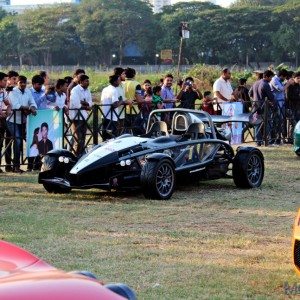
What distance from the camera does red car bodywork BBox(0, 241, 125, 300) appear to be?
2.70 metres

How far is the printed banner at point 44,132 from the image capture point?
1444 centimetres

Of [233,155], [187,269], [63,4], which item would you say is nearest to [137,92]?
[233,155]

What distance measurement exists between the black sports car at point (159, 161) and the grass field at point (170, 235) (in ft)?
0.83

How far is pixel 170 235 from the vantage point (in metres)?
8.95

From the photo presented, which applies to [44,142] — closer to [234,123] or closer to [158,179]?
[158,179]

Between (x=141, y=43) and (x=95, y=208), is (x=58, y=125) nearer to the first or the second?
(x=95, y=208)

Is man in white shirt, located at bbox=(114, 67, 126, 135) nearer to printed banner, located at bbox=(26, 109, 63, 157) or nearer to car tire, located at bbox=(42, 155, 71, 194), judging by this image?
printed banner, located at bbox=(26, 109, 63, 157)

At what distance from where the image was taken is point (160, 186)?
11.4 metres

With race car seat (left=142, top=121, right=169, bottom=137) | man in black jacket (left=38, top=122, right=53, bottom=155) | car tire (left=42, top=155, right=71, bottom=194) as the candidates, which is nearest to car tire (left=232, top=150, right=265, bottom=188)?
race car seat (left=142, top=121, right=169, bottom=137)

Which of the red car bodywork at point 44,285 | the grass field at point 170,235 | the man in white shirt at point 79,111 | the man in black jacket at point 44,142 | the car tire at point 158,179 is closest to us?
the red car bodywork at point 44,285

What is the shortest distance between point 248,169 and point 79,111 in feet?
12.8

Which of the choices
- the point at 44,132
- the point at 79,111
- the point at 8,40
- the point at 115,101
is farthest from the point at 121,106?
the point at 8,40

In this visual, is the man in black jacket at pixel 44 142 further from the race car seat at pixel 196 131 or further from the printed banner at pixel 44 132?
the race car seat at pixel 196 131

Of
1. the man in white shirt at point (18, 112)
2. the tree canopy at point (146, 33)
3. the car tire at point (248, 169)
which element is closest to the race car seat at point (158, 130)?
the car tire at point (248, 169)
